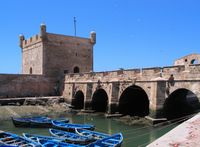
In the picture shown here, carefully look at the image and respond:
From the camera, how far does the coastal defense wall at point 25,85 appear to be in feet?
109

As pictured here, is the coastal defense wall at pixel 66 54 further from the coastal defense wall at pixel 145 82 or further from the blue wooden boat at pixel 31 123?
the blue wooden boat at pixel 31 123

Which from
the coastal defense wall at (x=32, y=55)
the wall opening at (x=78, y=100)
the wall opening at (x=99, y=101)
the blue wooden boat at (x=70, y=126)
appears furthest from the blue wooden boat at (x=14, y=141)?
the coastal defense wall at (x=32, y=55)

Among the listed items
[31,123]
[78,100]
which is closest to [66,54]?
[78,100]

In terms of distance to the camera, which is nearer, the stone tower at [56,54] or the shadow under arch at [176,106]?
the shadow under arch at [176,106]

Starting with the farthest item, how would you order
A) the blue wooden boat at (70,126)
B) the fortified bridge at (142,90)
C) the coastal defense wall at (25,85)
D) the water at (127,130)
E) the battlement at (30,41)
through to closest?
the battlement at (30,41) → the coastal defense wall at (25,85) → the fortified bridge at (142,90) → the blue wooden boat at (70,126) → the water at (127,130)

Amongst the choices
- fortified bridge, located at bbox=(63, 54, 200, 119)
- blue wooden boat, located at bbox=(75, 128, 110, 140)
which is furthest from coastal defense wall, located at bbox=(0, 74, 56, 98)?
blue wooden boat, located at bbox=(75, 128, 110, 140)

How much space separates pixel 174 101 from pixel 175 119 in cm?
211

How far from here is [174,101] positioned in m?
20.7

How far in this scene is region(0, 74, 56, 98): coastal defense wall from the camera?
3316 cm

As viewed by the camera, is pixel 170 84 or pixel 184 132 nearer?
pixel 184 132

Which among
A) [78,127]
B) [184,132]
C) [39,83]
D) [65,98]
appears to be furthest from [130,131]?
[39,83]

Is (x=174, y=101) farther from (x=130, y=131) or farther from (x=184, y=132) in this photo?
(x=184, y=132)

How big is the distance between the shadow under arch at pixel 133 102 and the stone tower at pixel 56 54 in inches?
596

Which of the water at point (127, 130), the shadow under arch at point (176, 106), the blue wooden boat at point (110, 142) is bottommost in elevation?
the water at point (127, 130)
